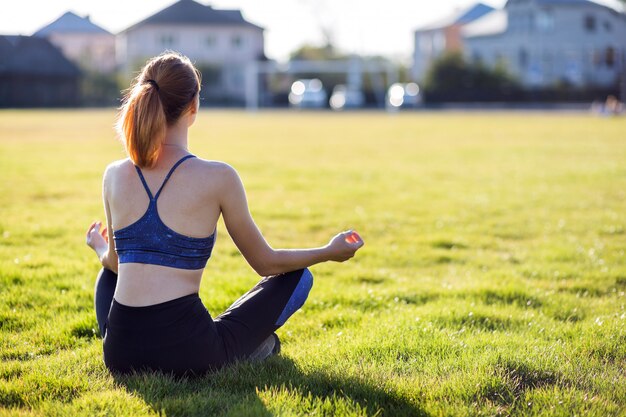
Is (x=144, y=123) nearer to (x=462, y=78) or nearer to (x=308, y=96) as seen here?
(x=308, y=96)

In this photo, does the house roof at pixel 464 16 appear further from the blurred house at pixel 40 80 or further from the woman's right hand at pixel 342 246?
the woman's right hand at pixel 342 246

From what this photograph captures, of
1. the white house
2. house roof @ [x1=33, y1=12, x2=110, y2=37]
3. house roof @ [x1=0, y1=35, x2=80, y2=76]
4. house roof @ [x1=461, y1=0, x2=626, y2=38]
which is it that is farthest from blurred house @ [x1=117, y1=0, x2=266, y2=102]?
house roof @ [x1=33, y1=12, x2=110, y2=37]

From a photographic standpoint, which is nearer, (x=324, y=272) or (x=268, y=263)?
(x=268, y=263)

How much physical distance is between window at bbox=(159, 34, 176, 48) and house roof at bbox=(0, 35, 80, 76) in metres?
14.7

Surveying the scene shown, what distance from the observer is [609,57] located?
69.9m

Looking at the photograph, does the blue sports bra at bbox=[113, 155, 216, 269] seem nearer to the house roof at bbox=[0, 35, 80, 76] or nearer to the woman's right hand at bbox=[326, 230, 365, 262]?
the woman's right hand at bbox=[326, 230, 365, 262]

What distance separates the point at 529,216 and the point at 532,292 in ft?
14.2

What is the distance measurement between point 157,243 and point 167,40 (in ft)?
239

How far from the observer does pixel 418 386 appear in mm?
3504

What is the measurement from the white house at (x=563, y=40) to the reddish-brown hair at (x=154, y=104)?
68.9 m

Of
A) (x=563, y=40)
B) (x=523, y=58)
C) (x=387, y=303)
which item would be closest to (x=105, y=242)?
(x=387, y=303)

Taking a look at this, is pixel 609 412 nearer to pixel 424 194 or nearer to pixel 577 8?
pixel 424 194

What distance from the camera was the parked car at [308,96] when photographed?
65.4 meters

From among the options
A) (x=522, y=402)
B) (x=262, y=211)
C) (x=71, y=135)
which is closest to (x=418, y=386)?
(x=522, y=402)
